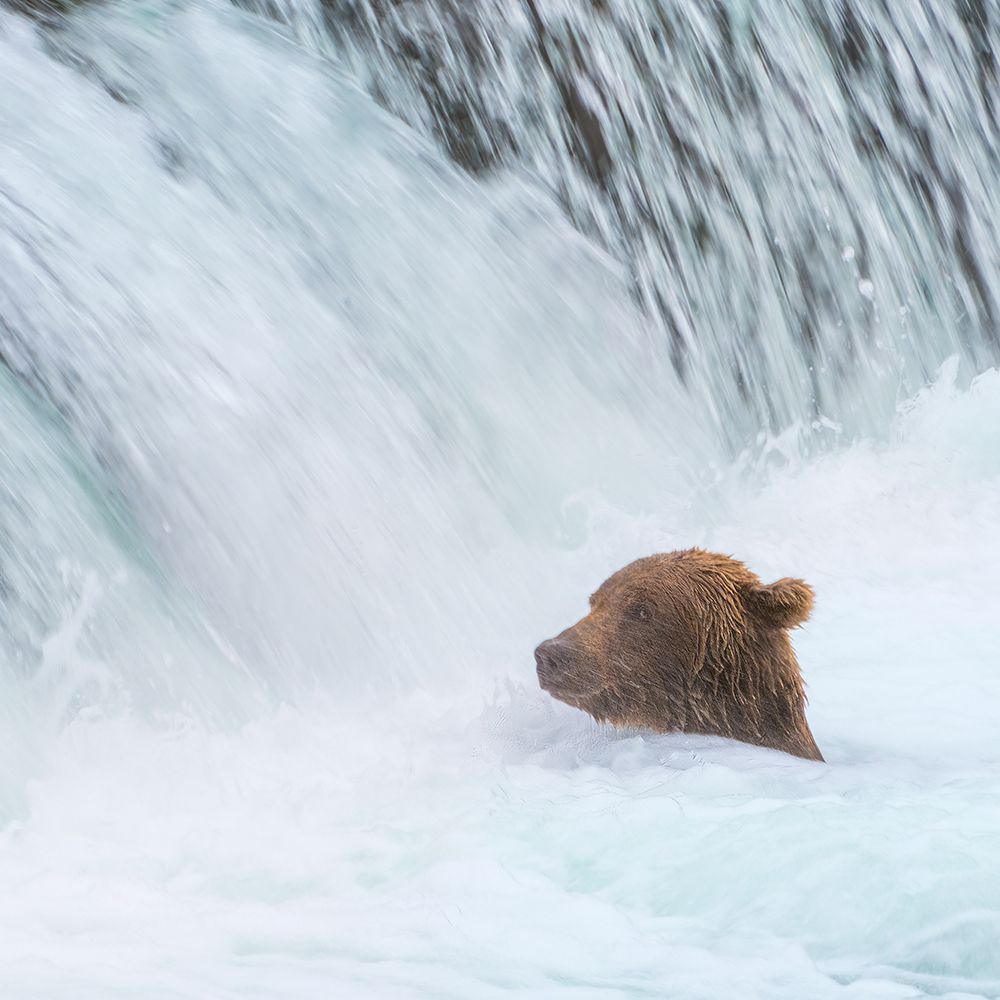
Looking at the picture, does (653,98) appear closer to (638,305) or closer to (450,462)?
(638,305)

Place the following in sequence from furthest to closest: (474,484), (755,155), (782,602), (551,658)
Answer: (755,155)
(474,484)
(551,658)
(782,602)

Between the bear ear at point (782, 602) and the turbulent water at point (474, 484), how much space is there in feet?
1.09

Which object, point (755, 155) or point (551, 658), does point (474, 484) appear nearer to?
point (551, 658)

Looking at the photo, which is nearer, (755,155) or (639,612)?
(639,612)

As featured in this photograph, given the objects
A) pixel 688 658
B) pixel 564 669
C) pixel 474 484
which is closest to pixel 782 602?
pixel 688 658

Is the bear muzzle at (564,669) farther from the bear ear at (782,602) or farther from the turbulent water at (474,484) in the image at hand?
the bear ear at (782,602)

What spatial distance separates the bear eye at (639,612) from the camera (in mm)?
3629

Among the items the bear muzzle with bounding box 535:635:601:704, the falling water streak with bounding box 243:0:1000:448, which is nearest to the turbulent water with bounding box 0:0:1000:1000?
the falling water streak with bounding box 243:0:1000:448

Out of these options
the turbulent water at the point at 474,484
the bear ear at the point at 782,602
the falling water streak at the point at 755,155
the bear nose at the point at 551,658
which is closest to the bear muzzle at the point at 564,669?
the bear nose at the point at 551,658

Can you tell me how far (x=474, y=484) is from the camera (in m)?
4.79

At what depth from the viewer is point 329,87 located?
5.54 metres

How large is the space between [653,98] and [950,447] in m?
1.96

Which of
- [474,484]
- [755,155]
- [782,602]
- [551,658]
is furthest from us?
[755,155]

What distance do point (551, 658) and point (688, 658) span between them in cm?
34
